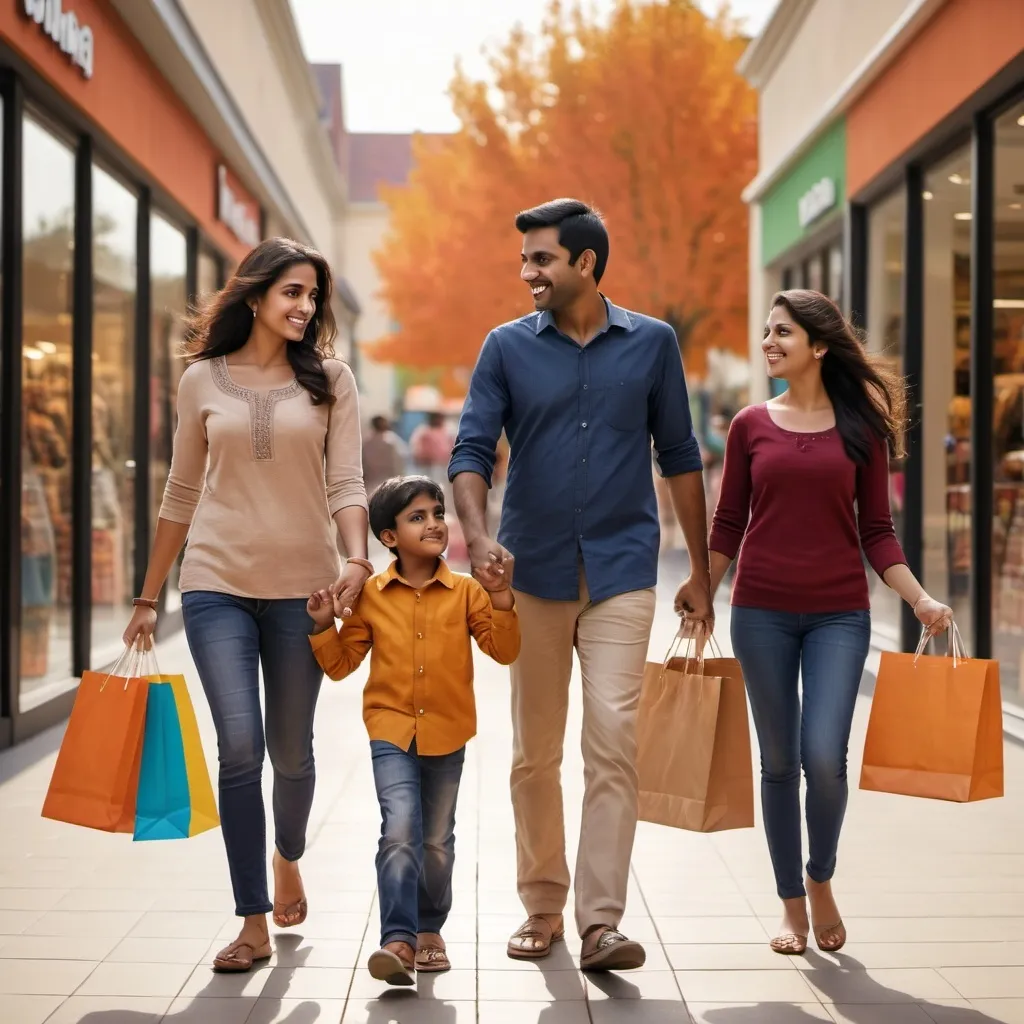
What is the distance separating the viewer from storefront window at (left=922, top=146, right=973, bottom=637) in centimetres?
981

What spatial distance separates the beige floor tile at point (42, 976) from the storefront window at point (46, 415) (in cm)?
413

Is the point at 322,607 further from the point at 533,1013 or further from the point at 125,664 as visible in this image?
the point at 533,1013

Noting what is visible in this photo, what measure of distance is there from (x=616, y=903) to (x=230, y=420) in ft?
→ 5.43

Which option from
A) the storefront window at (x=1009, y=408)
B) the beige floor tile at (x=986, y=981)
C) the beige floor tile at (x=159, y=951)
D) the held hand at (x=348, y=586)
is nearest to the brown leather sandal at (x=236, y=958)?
the beige floor tile at (x=159, y=951)

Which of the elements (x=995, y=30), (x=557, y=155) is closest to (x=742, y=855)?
(x=995, y=30)

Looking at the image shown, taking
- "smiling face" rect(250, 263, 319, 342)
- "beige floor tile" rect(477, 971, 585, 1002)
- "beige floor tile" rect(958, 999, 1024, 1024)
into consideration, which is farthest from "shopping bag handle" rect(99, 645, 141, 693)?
"beige floor tile" rect(958, 999, 1024, 1024)

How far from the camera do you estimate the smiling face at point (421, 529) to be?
14.2ft

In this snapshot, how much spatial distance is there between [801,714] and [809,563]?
0.45 meters

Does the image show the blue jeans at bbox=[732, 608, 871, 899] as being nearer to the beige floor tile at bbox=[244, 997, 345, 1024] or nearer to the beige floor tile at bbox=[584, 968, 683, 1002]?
the beige floor tile at bbox=[584, 968, 683, 1002]

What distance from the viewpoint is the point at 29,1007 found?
413 centimetres

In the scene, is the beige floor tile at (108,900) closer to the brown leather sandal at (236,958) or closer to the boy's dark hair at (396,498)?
the brown leather sandal at (236,958)

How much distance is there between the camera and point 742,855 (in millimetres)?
5938

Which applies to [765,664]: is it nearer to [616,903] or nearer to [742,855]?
[616,903]

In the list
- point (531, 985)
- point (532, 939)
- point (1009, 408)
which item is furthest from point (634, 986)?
point (1009, 408)
